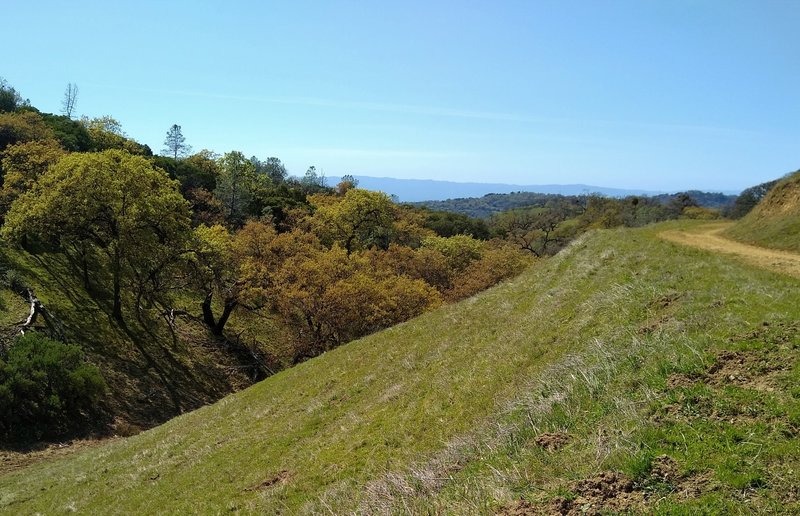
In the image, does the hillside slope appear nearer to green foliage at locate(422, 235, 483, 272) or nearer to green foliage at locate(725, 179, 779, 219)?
green foliage at locate(422, 235, 483, 272)

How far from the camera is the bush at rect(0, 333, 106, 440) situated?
27.0 m

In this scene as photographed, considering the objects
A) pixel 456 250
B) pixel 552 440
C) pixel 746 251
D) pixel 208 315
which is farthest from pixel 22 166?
pixel 746 251

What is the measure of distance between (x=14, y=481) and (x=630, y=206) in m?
159

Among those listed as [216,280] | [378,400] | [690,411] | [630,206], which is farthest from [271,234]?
[630,206]

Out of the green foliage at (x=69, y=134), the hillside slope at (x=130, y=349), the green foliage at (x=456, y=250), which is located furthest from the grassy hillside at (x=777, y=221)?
the green foliage at (x=69, y=134)

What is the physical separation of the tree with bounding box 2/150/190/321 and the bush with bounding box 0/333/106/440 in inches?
473

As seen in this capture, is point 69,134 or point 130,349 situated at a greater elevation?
point 69,134

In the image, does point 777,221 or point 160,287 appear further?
point 160,287

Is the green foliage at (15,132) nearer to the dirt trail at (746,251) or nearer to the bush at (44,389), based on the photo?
the bush at (44,389)

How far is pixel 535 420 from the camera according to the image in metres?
9.21

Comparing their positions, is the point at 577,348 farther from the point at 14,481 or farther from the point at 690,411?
the point at 14,481

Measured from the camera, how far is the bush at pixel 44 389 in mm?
27047

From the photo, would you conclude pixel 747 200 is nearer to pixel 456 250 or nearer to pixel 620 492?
pixel 456 250

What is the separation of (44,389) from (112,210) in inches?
652
